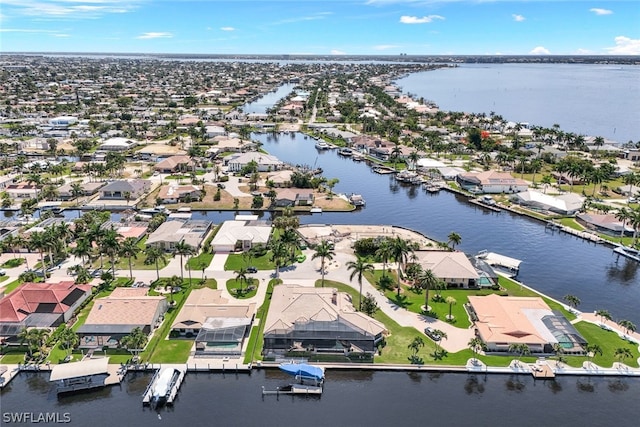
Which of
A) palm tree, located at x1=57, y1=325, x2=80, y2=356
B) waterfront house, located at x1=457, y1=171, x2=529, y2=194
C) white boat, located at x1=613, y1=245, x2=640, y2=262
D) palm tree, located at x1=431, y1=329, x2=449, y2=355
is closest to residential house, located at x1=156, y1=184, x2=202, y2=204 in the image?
palm tree, located at x1=57, y1=325, x2=80, y2=356

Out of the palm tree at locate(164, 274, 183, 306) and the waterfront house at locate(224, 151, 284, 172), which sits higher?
the waterfront house at locate(224, 151, 284, 172)

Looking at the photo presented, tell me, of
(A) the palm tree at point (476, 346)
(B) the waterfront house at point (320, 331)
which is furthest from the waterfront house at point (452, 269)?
(B) the waterfront house at point (320, 331)

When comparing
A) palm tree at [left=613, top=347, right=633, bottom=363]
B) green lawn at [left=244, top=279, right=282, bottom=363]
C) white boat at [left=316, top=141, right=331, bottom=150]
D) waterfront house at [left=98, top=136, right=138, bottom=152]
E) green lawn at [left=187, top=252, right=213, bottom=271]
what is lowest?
green lawn at [left=244, top=279, right=282, bottom=363]

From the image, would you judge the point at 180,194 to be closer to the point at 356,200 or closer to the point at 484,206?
the point at 356,200

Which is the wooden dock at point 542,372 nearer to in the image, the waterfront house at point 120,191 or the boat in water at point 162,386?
the boat in water at point 162,386

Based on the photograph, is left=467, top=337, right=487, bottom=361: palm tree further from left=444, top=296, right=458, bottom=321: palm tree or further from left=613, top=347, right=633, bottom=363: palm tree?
left=613, top=347, right=633, bottom=363: palm tree

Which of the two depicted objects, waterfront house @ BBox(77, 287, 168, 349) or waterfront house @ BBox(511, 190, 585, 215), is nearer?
waterfront house @ BBox(77, 287, 168, 349)
